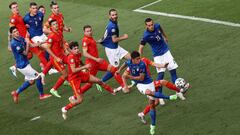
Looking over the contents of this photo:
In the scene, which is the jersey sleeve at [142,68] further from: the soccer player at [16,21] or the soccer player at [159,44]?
the soccer player at [16,21]

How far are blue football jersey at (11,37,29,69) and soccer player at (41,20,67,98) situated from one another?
2.29 feet

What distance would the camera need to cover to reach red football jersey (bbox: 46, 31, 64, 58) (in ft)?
58.7

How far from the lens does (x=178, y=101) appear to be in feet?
53.7

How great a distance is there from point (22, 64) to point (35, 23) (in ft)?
8.23

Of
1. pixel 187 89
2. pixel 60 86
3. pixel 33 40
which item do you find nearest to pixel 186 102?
pixel 187 89

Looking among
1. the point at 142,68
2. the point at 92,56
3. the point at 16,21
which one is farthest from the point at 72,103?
the point at 16,21

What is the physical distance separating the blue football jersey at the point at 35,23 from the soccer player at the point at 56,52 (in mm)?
1775

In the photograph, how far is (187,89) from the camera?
1647cm

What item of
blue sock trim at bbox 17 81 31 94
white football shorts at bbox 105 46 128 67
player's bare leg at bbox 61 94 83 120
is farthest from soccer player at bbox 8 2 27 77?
player's bare leg at bbox 61 94 83 120

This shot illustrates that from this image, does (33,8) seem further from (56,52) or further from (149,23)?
(149,23)

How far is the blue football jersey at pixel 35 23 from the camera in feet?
64.9

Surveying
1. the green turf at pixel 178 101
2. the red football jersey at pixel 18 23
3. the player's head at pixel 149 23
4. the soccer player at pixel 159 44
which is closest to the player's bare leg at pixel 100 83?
the green turf at pixel 178 101

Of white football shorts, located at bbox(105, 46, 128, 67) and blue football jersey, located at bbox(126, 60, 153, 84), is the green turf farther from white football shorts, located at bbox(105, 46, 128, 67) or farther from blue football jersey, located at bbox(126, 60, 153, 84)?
blue football jersey, located at bbox(126, 60, 153, 84)

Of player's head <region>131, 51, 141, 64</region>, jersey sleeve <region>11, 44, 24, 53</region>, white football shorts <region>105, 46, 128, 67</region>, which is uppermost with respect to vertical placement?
player's head <region>131, 51, 141, 64</region>
